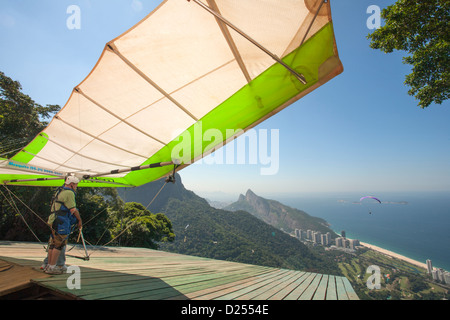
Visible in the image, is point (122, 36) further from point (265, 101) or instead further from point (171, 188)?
point (171, 188)

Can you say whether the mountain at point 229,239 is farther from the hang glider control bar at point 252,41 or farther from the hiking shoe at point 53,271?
the hang glider control bar at point 252,41

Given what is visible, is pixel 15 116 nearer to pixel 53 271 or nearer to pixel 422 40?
pixel 53 271

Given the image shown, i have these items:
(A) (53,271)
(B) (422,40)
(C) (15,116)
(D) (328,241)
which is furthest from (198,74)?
(D) (328,241)

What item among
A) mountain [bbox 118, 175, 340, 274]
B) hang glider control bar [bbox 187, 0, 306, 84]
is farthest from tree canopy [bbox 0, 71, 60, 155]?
mountain [bbox 118, 175, 340, 274]

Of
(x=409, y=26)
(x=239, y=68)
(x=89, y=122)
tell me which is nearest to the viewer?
(x=239, y=68)

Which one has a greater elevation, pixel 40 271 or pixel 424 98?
pixel 424 98

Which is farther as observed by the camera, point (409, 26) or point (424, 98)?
point (424, 98)

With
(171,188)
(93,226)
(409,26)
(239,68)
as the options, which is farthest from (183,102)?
(171,188)

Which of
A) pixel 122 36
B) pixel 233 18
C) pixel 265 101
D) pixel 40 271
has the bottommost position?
pixel 40 271

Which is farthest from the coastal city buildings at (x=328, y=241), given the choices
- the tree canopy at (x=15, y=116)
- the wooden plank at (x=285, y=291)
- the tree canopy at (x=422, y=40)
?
the tree canopy at (x=15, y=116)

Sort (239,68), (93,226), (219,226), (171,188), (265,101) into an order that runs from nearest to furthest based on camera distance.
Result: (239,68) → (265,101) → (93,226) → (219,226) → (171,188)
